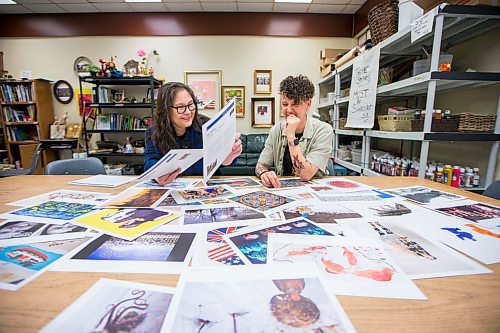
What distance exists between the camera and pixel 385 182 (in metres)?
1.16

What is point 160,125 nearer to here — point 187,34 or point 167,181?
point 167,181

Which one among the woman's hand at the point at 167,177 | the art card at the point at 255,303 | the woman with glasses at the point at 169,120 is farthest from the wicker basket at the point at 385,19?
the art card at the point at 255,303

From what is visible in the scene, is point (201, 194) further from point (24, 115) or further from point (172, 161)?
point (24, 115)

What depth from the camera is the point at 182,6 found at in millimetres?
3605

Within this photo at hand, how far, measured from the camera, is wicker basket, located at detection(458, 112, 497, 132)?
155 cm

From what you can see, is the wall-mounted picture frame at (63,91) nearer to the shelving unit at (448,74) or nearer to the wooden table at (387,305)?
the shelving unit at (448,74)

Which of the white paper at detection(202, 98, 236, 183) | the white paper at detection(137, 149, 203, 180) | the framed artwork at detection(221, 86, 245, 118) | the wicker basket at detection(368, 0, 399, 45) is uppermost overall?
the wicker basket at detection(368, 0, 399, 45)

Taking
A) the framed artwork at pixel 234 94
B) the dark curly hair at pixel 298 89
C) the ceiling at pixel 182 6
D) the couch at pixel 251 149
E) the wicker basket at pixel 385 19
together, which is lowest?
the couch at pixel 251 149

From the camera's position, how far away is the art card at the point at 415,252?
459 millimetres

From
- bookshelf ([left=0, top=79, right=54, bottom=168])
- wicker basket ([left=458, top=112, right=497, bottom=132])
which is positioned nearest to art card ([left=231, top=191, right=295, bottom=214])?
wicker basket ([left=458, top=112, right=497, bottom=132])

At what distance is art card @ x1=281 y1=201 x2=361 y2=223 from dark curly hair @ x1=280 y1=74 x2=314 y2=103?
0.75 m

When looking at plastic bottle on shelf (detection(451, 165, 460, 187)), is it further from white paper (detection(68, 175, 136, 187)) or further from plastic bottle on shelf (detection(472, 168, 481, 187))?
white paper (detection(68, 175, 136, 187))

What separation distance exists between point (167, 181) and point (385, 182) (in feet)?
3.37

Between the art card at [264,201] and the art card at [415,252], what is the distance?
22cm
